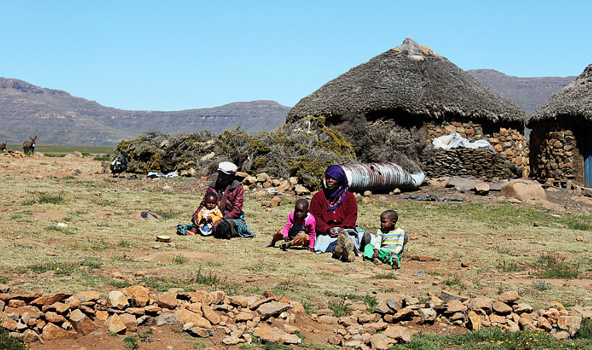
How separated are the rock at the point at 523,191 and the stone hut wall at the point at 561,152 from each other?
4162 millimetres

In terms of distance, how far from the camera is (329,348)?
159 inches

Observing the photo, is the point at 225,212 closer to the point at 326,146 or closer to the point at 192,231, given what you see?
the point at 192,231

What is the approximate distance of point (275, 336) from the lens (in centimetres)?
407

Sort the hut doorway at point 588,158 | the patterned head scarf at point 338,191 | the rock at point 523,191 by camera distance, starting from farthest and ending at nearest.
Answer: the hut doorway at point 588,158 < the rock at point 523,191 < the patterned head scarf at point 338,191

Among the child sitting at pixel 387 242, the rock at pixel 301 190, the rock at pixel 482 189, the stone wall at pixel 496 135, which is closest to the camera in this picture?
the child sitting at pixel 387 242

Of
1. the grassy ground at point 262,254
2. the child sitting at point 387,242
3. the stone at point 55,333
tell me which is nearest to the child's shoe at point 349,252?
the grassy ground at point 262,254

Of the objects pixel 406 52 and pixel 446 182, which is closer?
pixel 446 182

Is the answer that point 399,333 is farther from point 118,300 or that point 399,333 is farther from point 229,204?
point 229,204

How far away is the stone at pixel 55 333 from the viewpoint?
3.70 metres

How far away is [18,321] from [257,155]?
12.5 metres

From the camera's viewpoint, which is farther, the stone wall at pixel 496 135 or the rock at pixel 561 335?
the stone wall at pixel 496 135

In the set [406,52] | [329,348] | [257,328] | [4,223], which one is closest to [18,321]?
[257,328]

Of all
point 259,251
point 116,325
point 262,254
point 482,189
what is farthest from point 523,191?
point 116,325

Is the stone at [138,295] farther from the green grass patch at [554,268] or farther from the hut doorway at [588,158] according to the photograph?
the hut doorway at [588,158]
